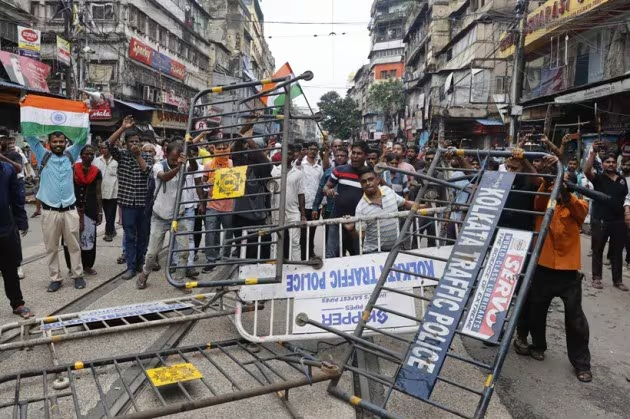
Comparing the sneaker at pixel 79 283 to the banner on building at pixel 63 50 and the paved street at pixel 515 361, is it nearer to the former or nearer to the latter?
the paved street at pixel 515 361

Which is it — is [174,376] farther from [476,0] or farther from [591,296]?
[476,0]

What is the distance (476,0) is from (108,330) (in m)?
31.4

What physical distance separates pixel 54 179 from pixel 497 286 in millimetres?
5254

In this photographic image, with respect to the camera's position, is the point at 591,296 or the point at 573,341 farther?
the point at 591,296

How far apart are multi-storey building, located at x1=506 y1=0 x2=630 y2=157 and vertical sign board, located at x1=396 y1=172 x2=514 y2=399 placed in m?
10.1

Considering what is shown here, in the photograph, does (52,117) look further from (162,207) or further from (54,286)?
(54,286)

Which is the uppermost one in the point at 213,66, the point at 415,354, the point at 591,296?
the point at 213,66

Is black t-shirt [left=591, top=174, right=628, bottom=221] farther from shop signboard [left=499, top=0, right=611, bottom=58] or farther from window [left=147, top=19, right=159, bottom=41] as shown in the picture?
window [left=147, top=19, right=159, bottom=41]

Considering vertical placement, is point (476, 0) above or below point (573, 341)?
above

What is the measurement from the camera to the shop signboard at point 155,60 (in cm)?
2962

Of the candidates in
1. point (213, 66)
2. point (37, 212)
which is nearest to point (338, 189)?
point (37, 212)

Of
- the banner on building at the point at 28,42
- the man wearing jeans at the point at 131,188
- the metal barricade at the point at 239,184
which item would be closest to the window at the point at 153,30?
the banner on building at the point at 28,42

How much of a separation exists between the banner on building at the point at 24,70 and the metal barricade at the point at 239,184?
52.1 ft

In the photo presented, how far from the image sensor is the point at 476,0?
29375 mm
